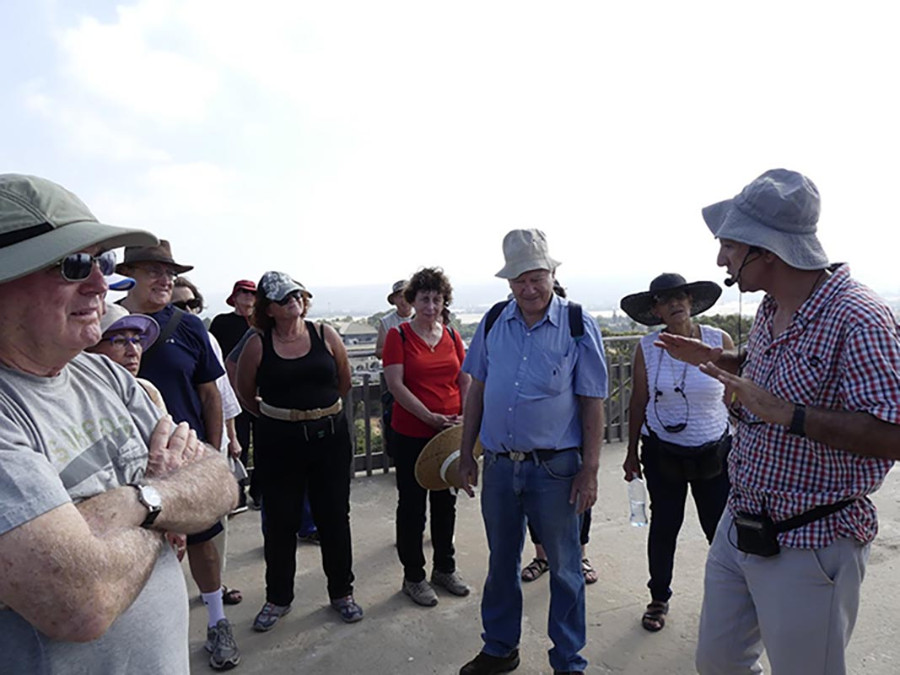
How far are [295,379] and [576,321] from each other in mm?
1676

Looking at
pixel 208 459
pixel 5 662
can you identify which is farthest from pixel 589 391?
pixel 5 662

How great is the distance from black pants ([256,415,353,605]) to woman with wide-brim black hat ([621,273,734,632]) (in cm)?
179

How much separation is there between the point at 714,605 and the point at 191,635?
9.28ft

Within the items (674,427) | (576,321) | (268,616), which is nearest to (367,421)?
(268,616)

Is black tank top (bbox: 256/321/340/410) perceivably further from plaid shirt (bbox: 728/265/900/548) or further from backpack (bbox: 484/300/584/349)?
plaid shirt (bbox: 728/265/900/548)

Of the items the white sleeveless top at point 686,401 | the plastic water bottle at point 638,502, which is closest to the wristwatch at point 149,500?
the white sleeveless top at point 686,401

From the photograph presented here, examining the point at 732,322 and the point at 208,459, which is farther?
the point at 732,322

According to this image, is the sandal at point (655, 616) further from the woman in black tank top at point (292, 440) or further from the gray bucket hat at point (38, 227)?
the gray bucket hat at point (38, 227)

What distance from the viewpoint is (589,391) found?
301cm

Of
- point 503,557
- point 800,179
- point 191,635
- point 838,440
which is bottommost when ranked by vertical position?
point 191,635

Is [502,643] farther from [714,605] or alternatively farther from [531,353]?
[531,353]

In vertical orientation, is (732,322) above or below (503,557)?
above

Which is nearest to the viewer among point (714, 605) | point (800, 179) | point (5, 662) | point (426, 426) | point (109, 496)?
point (5, 662)

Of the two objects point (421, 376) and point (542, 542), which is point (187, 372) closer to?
point (421, 376)
